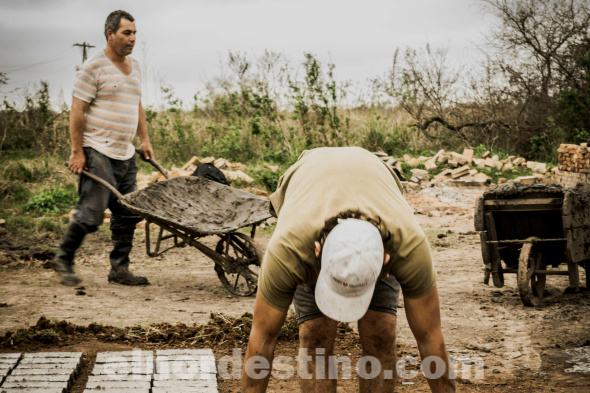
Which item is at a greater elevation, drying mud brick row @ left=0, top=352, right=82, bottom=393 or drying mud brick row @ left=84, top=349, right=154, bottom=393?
drying mud brick row @ left=0, top=352, right=82, bottom=393

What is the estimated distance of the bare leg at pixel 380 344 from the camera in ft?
9.91

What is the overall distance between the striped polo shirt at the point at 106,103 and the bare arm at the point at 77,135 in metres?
Answer: 0.08

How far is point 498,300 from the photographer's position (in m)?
5.93

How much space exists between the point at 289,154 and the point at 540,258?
8.74 meters

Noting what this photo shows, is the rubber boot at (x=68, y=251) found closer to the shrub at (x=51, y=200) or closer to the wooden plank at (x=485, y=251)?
the wooden plank at (x=485, y=251)

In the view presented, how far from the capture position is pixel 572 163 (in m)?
10.6

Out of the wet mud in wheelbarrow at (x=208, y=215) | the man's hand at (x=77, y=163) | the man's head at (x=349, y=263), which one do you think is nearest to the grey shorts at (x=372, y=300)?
the man's head at (x=349, y=263)

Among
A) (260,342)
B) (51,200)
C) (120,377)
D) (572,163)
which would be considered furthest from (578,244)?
(51,200)

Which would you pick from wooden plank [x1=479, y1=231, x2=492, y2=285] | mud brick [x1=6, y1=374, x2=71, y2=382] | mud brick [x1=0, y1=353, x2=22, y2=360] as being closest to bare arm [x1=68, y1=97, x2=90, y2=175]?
mud brick [x1=0, y1=353, x2=22, y2=360]

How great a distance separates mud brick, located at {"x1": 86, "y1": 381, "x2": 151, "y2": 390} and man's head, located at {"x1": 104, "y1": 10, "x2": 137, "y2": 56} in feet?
10.6

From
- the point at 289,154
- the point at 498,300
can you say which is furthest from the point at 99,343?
the point at 289,154

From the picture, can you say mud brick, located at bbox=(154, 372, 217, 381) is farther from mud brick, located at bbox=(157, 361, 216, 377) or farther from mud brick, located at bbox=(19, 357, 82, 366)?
mud brick, located at bbox=(19, 357, 82, 366)

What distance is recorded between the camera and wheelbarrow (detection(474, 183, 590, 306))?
5504 millimetres

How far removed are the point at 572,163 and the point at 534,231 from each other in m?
5.41
